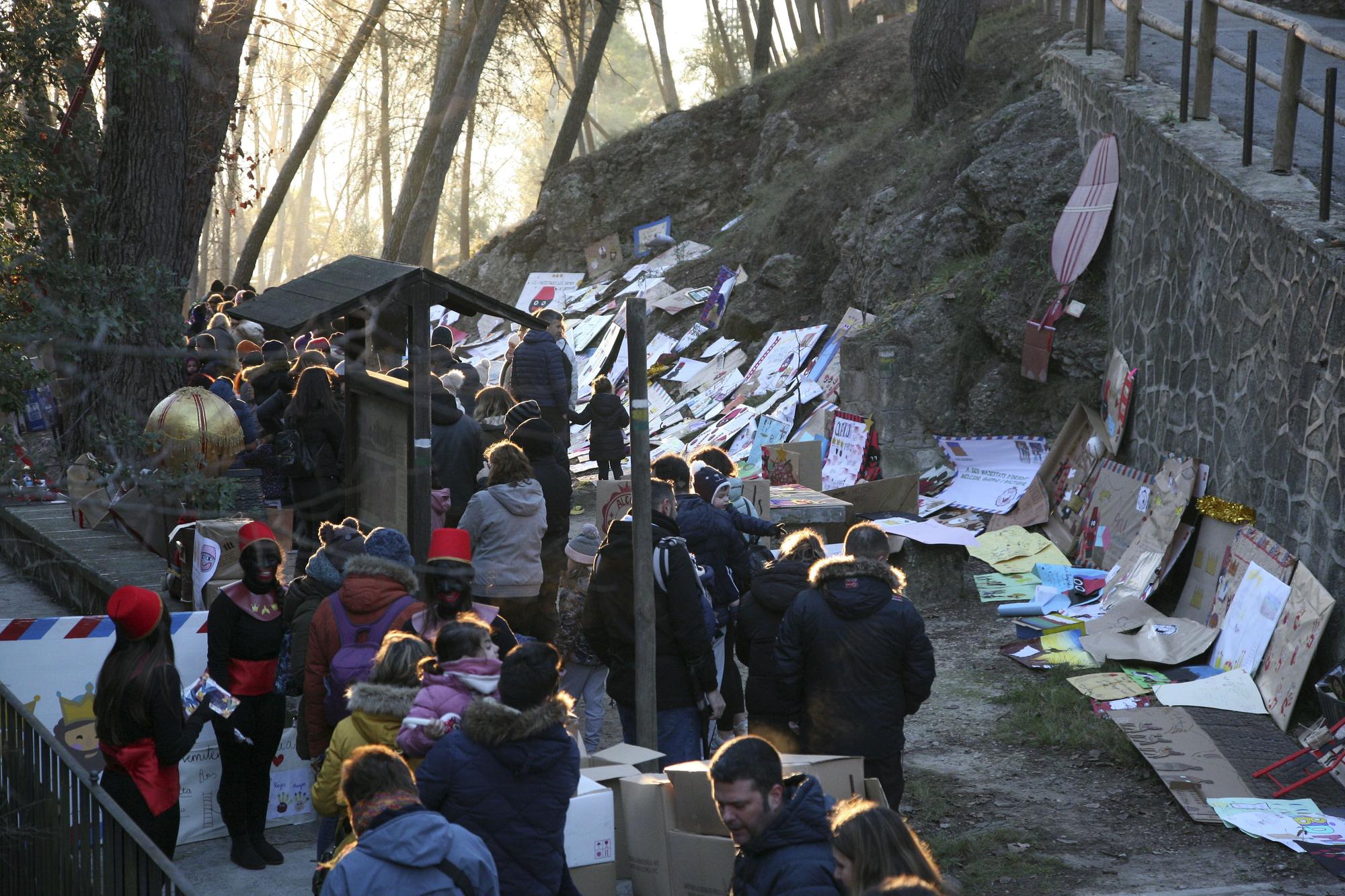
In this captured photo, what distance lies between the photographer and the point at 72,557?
26.7 ft

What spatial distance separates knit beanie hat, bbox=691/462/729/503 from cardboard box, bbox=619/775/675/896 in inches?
83.6

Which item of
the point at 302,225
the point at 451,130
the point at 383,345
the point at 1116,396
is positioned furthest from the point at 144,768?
the point at 302,225

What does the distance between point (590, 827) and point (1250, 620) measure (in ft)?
15.5

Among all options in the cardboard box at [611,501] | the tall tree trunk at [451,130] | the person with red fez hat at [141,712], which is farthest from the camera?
the tall tree trunk at [451,130]

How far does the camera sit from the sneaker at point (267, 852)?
5.51 m

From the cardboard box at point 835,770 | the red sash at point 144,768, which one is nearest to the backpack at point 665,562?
the cardboard box at point 835,770

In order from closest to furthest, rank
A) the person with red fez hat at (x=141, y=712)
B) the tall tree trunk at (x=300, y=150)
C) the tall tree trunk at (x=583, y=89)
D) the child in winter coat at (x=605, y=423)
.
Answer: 1. the person with red fez hat at (x=141, y=712)
2. the child in winter coat at (x=605, y=423)
3. the tall tree trunk at (x=300, y=150)
4. the tall tree trunk at (x=583, y=89)

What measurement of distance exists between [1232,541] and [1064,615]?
4.09 feet

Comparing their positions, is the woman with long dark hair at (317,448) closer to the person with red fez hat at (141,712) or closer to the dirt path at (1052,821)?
the person with red fez hat at (141,712)

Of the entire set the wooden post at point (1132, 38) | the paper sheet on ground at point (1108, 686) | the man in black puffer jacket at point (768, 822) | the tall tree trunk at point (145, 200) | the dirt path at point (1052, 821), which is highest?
the wooden post at point (1132, 38)

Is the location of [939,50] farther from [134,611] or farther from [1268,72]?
[134,611]

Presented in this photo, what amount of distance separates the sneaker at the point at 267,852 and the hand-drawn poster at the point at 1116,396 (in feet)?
24.9

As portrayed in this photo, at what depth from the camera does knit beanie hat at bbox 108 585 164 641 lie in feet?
14.7

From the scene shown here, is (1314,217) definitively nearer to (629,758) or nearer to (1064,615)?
(1064,615)
